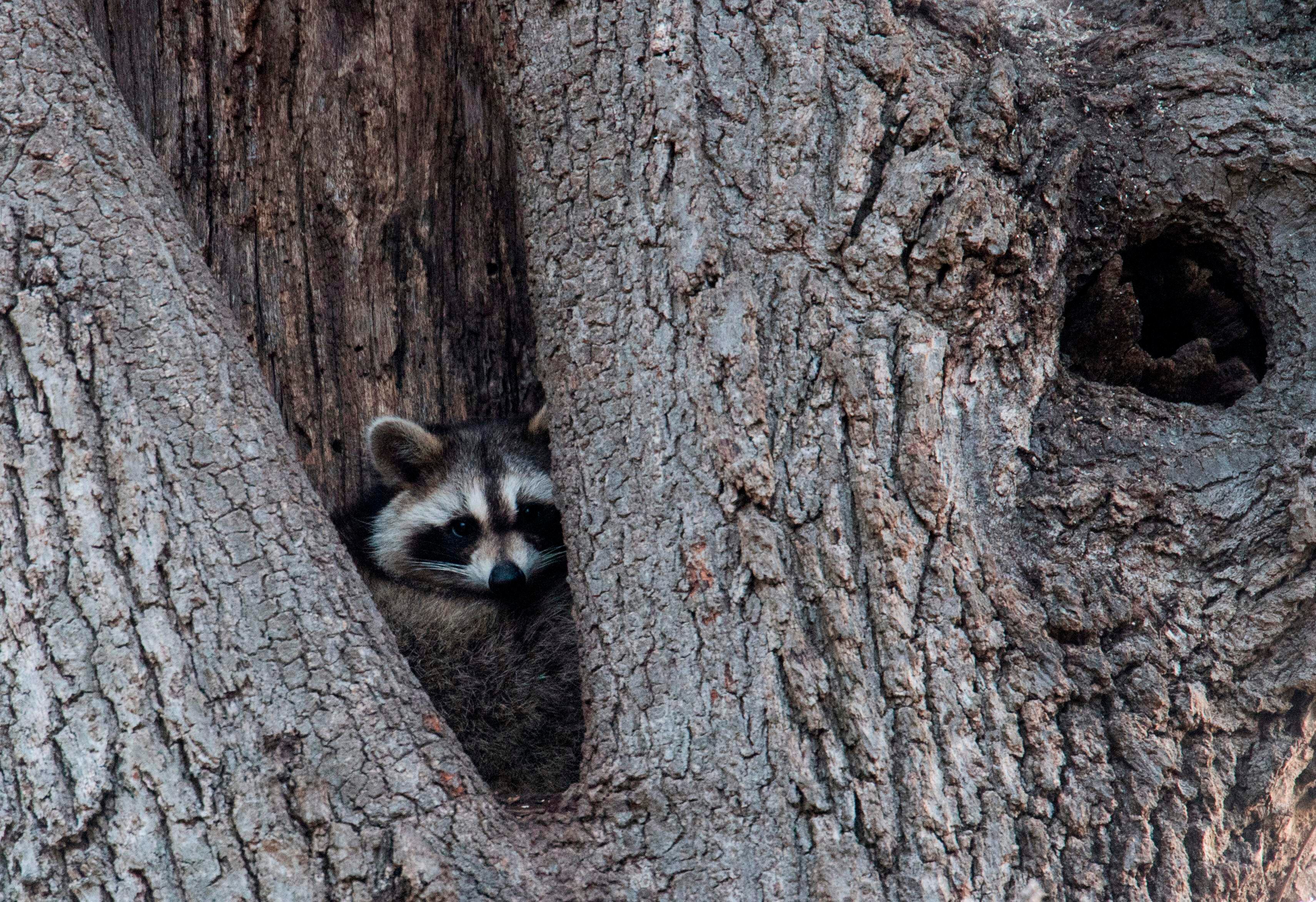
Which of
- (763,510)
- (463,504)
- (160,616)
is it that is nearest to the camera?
(160,616)

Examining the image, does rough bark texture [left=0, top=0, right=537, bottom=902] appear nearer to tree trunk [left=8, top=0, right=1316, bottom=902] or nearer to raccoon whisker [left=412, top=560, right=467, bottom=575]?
tree trunk [left=8, top=0, right=1316, bottom=902]

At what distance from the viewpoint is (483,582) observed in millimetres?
3607

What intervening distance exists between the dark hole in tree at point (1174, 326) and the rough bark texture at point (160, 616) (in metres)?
1.67

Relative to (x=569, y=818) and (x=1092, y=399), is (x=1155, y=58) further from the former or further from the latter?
(x=569, y=818)

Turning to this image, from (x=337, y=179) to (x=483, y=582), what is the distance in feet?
4.42

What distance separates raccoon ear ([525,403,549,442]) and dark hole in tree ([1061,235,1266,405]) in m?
1.76

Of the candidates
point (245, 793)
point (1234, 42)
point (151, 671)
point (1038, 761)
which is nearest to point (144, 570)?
point (151, 671)

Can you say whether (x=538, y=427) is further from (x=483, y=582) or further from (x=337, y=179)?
(x=337, y=179)

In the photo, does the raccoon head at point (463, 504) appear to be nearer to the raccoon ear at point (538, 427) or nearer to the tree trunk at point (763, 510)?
the raccoon ear at point (538, 427)

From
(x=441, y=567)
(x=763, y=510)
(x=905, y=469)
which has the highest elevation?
(x=905, y=469)

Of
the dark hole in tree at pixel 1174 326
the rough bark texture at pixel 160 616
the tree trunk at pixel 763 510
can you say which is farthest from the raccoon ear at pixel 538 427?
the dark hole in tree at pixel 1174 326

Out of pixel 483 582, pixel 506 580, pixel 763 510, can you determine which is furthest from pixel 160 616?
pixel 483 582

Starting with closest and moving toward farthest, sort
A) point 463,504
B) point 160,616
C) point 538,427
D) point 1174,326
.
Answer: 1. point 160,616
2. point 1174,326
3. point 538,427
4. point 463,504

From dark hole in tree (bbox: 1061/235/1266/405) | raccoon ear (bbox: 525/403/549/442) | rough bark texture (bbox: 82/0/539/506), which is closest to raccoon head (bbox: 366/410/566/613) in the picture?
raccoon ear (bbox: 525/403/549/442)
